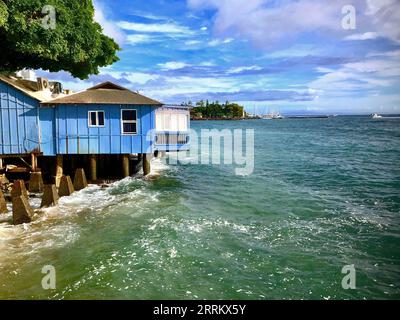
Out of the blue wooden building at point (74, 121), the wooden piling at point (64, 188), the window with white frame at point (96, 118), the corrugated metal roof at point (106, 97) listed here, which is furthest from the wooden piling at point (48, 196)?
the corrugated metal roof at point (106, 97)

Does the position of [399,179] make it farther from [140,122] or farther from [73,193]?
[73,193]

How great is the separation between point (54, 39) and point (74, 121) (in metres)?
5.98

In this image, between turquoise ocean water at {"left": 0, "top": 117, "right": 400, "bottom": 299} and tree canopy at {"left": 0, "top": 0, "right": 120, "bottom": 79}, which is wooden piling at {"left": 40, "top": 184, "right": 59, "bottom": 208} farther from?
tree canopy at {"left": 0, "top": 0, "right": 120, "bottom": 79}

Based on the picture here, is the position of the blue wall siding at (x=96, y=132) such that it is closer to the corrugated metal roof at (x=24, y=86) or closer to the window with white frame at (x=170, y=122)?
the corrugated metal roof at (x=24, y=86)

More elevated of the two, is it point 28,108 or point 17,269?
point 28,108

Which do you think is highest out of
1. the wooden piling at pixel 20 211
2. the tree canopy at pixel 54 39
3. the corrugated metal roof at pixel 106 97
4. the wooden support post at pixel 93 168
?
the tree canopy at pixel 54 39

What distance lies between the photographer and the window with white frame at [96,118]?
70.0ft

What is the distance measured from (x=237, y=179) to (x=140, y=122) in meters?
9.06

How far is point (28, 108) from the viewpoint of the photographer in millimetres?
20391

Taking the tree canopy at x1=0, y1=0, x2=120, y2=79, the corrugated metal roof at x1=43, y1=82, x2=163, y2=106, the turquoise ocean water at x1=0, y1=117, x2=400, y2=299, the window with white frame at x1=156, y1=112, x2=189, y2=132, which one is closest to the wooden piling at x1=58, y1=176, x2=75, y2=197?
the turquoise ocean water at x1=0, y1=117, x2=400, y2=299

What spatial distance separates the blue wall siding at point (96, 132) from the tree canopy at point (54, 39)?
16.0ft

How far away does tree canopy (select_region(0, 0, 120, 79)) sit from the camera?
20.6 m

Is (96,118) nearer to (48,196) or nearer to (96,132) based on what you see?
(96,132)
